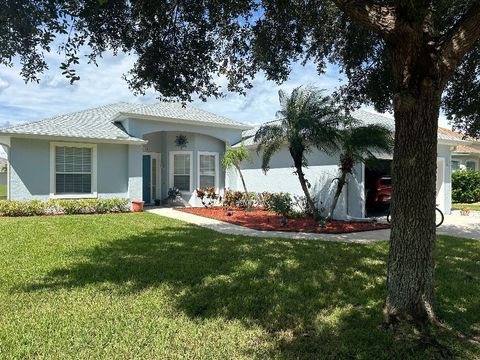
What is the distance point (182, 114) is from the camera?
65.6 feet

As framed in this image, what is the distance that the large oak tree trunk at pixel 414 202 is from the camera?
4.15 metres

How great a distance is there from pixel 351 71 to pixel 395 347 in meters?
7.65

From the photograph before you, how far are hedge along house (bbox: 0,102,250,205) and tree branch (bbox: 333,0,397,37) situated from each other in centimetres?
1135

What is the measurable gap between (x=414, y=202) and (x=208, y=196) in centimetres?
1561

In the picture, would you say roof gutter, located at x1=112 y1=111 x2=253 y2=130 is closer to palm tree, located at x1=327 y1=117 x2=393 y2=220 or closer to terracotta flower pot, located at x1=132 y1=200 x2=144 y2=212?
terracotta flower pot, located at x1=132 y1=200 x2=144 y2=212

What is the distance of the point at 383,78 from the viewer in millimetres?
8930

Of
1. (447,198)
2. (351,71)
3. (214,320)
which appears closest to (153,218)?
(351,71)

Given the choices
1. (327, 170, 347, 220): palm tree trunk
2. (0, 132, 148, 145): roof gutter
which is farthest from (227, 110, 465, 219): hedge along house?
(0, 132, 148, 145): roof gutter

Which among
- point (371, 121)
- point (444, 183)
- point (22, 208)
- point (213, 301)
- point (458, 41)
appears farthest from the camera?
point (444, 183)

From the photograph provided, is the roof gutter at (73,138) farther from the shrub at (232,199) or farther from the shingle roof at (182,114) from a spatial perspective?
the shrub at (232,199)

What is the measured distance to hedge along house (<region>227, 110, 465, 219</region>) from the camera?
14.4 metres

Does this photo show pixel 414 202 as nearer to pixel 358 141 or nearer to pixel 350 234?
pixel 350 234

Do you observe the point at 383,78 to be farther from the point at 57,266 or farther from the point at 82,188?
the point at 82,188

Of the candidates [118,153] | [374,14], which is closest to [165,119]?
[118,153]
